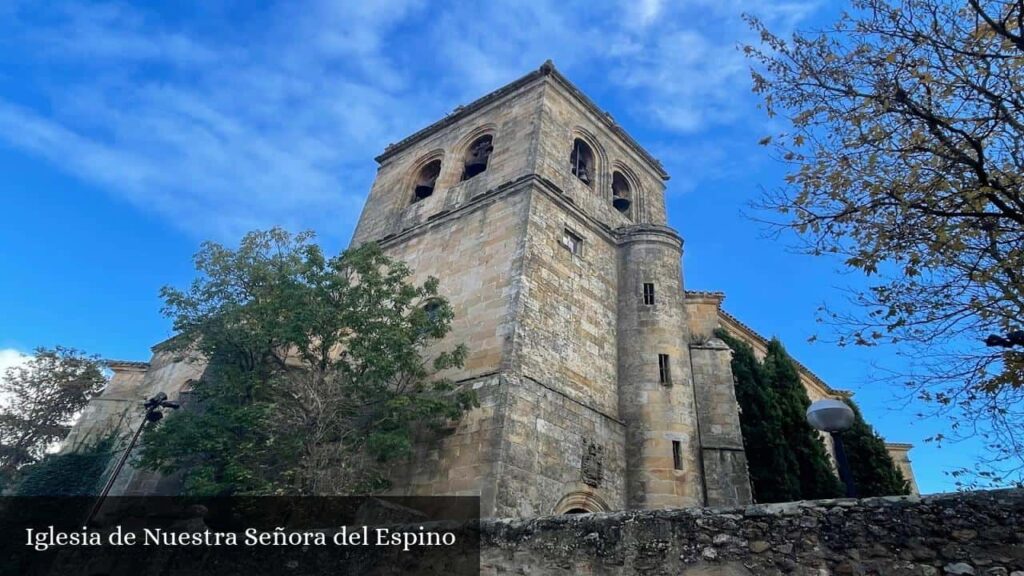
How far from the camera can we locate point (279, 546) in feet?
23.9

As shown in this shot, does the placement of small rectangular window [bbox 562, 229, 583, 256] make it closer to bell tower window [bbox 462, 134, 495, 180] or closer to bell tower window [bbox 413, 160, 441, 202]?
bell tower window [bbox 462, 134, 495, 180]

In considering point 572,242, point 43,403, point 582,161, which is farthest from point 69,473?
point 582,161

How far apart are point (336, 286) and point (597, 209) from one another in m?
7.83

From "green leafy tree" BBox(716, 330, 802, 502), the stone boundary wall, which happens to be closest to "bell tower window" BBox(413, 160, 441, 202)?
"green leafy tree" BBox(716, 330, 802, 502)

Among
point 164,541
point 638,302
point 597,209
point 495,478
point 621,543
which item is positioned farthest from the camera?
point 597,209

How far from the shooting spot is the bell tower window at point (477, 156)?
59.6 feet

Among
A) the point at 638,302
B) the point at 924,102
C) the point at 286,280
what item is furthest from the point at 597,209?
the point at 924,102

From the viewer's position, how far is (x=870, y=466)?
51.6ft

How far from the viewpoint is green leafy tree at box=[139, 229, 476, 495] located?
9836 millimetres

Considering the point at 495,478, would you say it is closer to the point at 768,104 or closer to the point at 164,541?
the point at 164,541

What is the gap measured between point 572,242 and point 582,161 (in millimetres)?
4431

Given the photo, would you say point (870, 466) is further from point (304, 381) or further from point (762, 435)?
point (304, 381)

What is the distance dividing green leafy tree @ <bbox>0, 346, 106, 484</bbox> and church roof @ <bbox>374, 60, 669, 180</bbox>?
50.2 ft

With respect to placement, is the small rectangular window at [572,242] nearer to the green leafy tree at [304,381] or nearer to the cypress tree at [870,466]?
the green leafy tree at [304,381]
